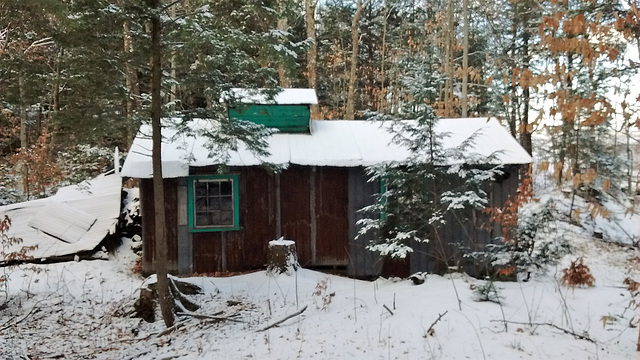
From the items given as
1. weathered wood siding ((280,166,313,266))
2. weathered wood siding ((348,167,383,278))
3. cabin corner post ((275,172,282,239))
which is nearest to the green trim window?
cabin corner post ((275,172,282,239))

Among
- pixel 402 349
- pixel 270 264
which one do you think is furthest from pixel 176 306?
pixel 402 349

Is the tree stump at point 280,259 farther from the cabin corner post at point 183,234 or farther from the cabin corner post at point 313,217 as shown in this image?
the cabin corner post at point 183,234

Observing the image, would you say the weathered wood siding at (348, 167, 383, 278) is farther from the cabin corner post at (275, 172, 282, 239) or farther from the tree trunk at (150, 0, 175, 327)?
the tree trunk at (150, 0, 175, 327)

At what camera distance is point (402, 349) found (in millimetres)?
4613

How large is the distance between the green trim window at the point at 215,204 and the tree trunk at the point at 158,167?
3072 mm

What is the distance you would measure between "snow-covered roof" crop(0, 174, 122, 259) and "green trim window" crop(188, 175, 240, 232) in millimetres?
2477

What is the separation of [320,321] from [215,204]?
4482mm

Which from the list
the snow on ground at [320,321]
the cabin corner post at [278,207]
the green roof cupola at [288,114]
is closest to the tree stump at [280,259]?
the snow on ground at [320,321]

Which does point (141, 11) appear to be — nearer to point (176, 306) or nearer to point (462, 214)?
point (176, 306)

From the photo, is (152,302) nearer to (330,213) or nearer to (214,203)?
(214,203)

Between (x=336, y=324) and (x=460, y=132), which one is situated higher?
(x=460, y=132)

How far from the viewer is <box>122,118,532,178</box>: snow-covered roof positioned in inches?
339

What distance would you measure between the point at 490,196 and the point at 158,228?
6993mm

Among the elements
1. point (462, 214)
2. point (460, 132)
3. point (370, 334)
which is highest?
point (460, 132)
